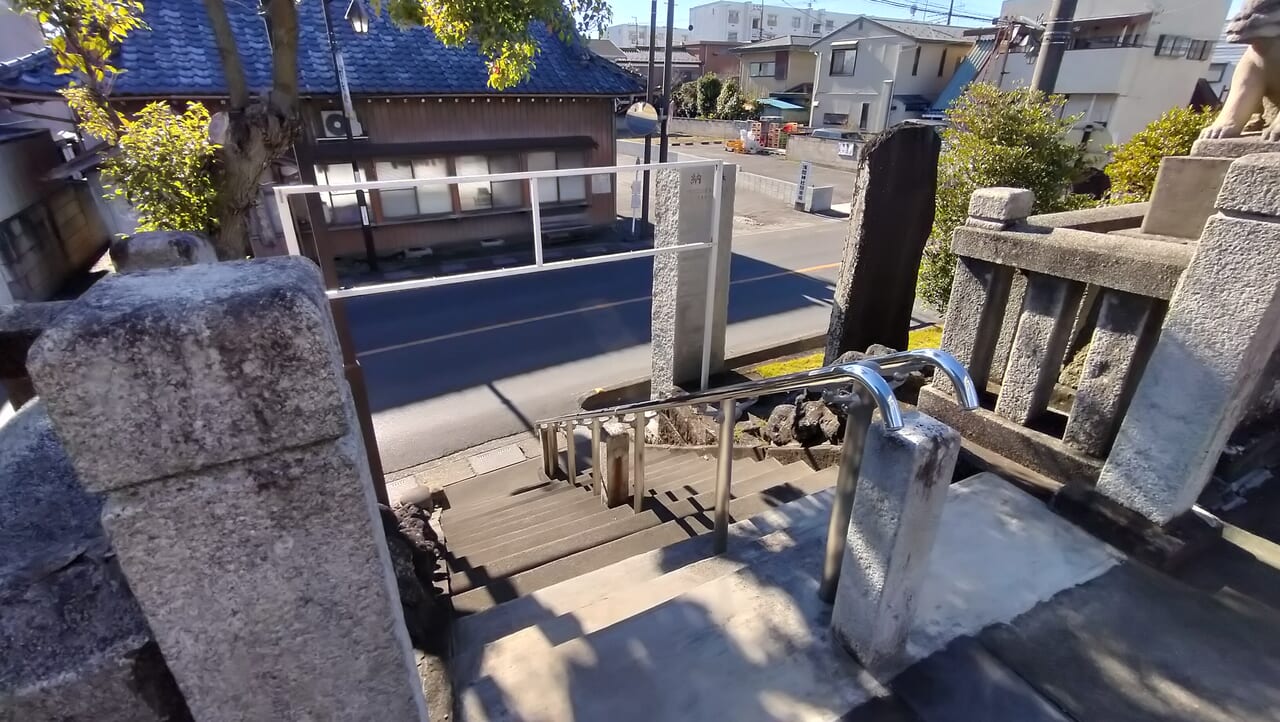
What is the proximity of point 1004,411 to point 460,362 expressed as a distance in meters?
7.31

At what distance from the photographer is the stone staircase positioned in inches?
136

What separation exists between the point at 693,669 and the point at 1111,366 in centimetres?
236

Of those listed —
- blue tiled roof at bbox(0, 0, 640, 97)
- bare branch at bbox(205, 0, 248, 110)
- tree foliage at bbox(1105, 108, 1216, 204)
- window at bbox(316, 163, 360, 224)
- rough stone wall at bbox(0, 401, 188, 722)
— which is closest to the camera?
rough stone wall at bbox(0, 401, 188, 722)

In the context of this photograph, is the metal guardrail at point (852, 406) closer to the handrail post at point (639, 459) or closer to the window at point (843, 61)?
the handrail post at point (639, 459)

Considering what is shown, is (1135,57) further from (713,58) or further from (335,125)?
(713,58)

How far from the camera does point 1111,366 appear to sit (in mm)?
2764

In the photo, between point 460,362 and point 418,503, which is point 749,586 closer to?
point 418,503

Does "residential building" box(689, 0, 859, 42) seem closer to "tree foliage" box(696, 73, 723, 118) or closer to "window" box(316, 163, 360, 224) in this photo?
"tree foliage" box(696, 73, 723, 118)

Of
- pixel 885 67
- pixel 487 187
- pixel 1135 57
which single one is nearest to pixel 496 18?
pixel 487 187

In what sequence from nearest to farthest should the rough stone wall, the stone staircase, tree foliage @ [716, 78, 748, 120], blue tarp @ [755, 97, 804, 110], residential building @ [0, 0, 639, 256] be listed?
1. the rough stone wall
2. the stone staircase
3. residential building @ [0, 0, 639, 256]
4. blue tarp @ [755, 97, 804, 110]
5. tree foliage @ [716, 78, 748, 120]

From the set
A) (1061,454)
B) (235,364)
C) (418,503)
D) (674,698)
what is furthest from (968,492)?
(418,503)

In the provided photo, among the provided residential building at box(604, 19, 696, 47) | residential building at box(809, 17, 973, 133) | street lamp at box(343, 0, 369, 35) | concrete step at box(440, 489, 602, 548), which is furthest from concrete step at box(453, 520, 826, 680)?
residential building at box(604, 19, 696, 47)

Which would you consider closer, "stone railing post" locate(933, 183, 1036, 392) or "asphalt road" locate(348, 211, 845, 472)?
"stone railing post" locate(933, 183, 1036, 392)

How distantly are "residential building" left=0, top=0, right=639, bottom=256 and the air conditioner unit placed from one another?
2cm
